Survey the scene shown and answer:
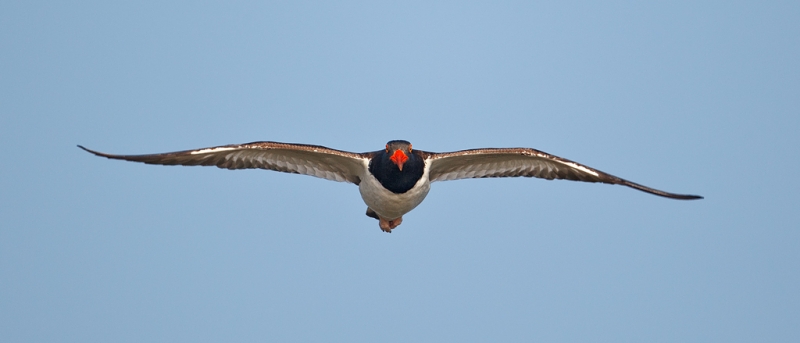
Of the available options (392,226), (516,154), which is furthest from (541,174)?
(392,226)

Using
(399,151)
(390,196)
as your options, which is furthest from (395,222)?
(399,151)

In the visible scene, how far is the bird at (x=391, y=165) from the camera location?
16.9 meters

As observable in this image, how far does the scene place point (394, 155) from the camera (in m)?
16.7

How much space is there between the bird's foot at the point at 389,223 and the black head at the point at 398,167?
86.4 inches

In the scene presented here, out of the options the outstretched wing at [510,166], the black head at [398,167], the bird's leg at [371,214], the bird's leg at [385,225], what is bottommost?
the bird's leg at [385,225]

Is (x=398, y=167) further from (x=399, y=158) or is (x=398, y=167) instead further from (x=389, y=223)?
(x=389, y=223)

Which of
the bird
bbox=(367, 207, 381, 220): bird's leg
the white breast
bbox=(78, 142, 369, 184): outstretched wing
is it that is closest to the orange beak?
the bird

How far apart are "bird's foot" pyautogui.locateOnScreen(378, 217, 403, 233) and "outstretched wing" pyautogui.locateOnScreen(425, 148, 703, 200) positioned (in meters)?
1.26

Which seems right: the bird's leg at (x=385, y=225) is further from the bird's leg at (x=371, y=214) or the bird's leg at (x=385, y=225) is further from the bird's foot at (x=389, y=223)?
the bird's leg at (x=371, y=214)

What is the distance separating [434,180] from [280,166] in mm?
3548

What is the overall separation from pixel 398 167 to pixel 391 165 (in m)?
0.24

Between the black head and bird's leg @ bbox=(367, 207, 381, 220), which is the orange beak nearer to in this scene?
the black head

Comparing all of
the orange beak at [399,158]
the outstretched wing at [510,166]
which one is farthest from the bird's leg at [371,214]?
the orange beak at [399,158]

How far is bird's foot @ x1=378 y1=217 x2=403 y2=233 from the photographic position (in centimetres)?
1945
